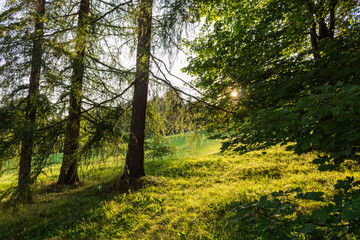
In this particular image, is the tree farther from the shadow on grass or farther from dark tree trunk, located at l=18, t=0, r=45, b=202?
dark tree trunk, located at l=18, t=0, r=45, b=202

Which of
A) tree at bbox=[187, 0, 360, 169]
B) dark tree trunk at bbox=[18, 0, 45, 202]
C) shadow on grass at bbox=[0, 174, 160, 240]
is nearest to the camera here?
tree at bbox=[187, 0, 360, 169]

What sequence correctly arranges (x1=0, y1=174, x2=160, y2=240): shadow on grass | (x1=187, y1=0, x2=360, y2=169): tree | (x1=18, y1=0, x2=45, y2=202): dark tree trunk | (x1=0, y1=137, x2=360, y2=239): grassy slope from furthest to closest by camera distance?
(x1=0, y1=174, x2=160, y2=240): shadow on grass → (x1=18, y1=0, x2=45, y2=202): dark tree trunk → (x1=0, y1=137, x2=360, y2=239): grassy slope → (x1=187, y1=0, x2=360, y2=169): tree

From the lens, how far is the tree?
73.7 inches

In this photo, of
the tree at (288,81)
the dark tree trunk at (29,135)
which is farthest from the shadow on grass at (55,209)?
the tree at (288,81)

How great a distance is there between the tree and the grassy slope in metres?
1.67

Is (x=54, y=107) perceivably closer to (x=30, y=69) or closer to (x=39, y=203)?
(x=30, y=69)

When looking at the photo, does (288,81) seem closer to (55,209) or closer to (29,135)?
(29,135)

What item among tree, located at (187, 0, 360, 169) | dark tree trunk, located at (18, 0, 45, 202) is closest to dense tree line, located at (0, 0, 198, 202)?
dark tree trunk, located at (18, 0, 45, 202)

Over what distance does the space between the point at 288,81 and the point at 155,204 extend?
421 cm

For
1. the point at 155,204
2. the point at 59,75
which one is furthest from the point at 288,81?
the point at 59,75

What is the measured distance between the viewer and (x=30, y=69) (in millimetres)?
4957

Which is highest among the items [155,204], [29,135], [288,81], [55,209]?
[288,81]

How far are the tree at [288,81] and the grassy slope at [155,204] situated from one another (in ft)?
5.48

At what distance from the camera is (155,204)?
457 centimetres
